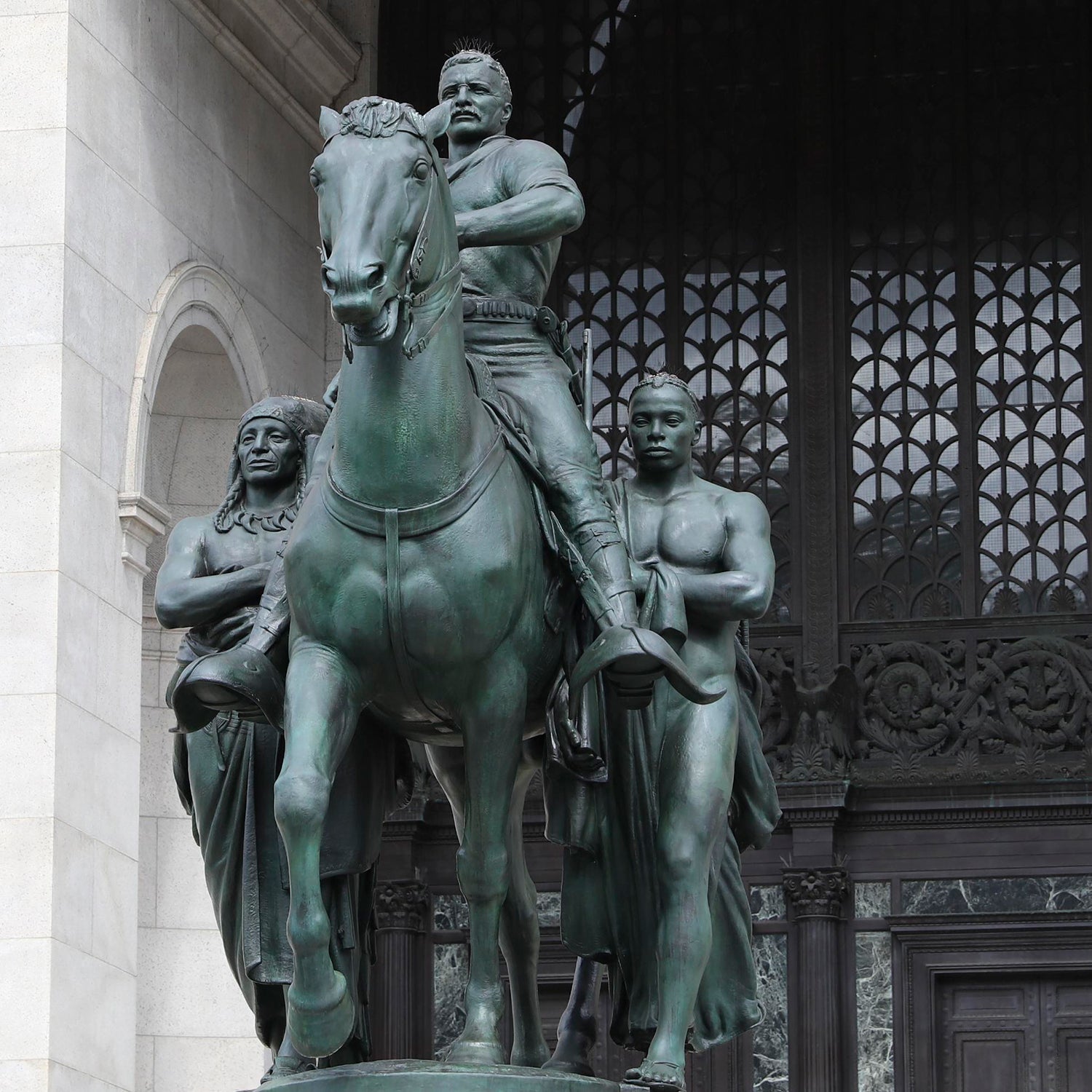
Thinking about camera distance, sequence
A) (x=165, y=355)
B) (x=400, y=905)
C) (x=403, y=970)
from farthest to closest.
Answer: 1. (x=400, y=905)
2. (x=403, y=970)
3. (x=165, y=355)

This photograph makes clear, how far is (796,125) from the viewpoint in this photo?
18.3 metres

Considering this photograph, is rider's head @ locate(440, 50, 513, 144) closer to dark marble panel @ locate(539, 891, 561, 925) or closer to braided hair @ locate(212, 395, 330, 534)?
braided hair @ locate(212, 395, 330, 534)

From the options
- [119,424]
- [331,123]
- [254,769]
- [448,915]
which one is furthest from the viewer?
[448,915]

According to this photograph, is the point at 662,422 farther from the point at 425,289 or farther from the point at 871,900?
the point at 871,900

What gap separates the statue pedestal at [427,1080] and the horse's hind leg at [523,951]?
785 mm

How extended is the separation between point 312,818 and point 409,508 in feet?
2.80

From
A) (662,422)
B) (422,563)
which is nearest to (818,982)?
(662,422)

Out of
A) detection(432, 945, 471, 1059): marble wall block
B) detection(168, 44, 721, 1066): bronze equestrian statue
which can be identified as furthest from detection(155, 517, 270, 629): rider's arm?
detection(432, 945, 471, 1059): marble wall block

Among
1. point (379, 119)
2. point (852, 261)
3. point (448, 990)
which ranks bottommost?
point (448, 990)

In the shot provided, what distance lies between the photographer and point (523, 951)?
8.23 meters

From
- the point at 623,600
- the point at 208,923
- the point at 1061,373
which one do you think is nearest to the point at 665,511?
the point at 623,600

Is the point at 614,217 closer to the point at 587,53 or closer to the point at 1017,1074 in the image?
the point at 587,53

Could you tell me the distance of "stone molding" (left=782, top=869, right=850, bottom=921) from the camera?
A: 16.8m

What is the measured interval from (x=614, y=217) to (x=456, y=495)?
1136 centimetres
